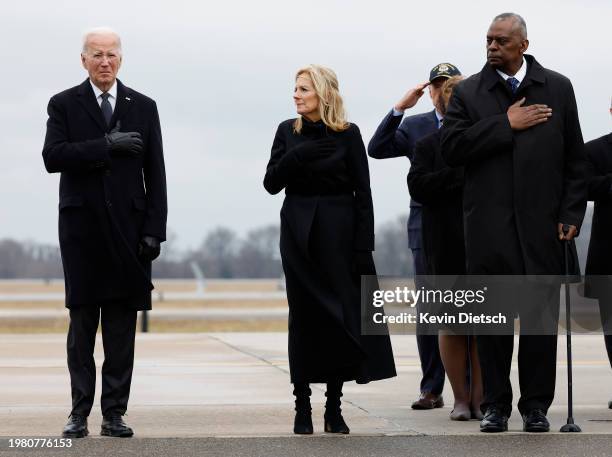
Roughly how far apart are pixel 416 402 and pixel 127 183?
2712 mm

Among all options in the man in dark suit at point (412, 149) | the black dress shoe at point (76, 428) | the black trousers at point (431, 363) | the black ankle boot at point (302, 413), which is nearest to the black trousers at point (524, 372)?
the black ankle boot at point (302, 413)

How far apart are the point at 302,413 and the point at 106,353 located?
1.13 meters

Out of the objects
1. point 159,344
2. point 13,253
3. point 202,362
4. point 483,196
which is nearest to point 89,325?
point 483,196

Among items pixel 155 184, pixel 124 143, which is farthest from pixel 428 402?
pixel 124 143

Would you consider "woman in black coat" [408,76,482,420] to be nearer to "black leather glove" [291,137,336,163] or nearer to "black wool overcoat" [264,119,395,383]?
"black wool overcoat" [264,119,395,383]

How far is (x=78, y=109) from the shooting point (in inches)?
280

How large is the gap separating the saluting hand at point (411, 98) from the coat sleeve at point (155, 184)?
207 cm

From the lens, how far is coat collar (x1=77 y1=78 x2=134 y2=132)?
7.11 m

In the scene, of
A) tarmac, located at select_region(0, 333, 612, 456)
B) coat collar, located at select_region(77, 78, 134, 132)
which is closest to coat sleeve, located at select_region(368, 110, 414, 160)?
tarmac, located at select_region(0, 333, 612, 456)

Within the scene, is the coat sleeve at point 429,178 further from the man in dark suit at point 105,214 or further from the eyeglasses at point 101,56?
the eyeglasses at point 101,56

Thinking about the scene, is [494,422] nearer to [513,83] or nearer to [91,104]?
[513,83]

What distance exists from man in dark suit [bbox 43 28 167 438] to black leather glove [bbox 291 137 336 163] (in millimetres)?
771

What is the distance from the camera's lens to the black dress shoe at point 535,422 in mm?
7141

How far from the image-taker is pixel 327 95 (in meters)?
7.19
